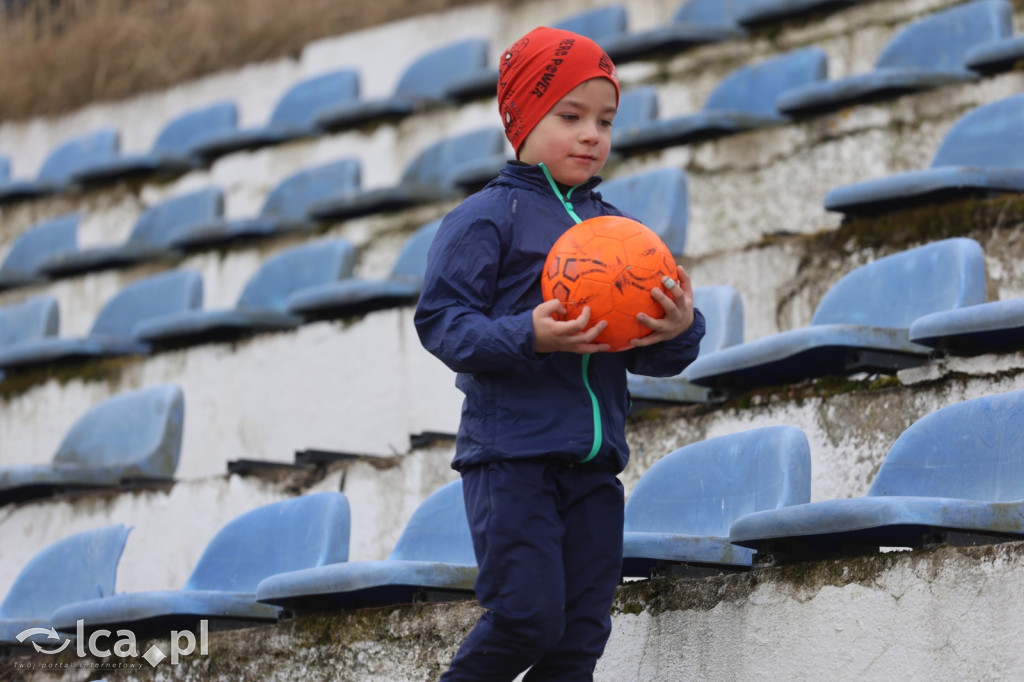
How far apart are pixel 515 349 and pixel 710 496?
1064 millimetres

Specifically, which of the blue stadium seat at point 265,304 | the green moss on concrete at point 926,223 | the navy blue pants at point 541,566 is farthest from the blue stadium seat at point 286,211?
the navy blue pants at point 541,566

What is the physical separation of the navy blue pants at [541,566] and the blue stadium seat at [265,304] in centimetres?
314

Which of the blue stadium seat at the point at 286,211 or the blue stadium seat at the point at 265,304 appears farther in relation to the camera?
the blue stadium seat at the point at 286,211

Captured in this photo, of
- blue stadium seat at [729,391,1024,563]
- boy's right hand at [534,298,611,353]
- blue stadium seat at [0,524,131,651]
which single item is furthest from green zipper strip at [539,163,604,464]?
blue stadium seat at [0,524,131,651]

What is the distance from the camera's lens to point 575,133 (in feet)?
7.47

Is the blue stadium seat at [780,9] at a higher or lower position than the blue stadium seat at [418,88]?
lower

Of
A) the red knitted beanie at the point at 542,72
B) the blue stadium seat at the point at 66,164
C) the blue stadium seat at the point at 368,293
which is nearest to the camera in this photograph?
the red knitted beanie at the point at 542,72

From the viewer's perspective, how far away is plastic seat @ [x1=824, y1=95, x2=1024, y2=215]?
13.1 feet

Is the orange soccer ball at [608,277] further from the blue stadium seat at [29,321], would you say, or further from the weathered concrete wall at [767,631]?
the blue stadium seat at [29,321]

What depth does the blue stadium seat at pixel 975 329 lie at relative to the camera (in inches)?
122

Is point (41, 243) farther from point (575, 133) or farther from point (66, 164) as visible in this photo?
point (575, 133)

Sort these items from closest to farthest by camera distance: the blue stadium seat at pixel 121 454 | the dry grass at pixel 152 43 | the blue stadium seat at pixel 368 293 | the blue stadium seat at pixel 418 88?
the blue stadium seat at pixel 121 454 < the blue stadium seat at pixel 368 293 < the blue stadium seat at pixel 418 88 < the dry grass at pixel 152 43

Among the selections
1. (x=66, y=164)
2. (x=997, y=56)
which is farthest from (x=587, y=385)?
(x=66, y=164)

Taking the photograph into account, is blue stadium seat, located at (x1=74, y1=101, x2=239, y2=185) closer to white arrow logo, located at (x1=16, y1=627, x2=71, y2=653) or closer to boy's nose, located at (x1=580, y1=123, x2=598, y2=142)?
white arrow logo, located at (x1=16, y1=627, x2=71, y2=653)
